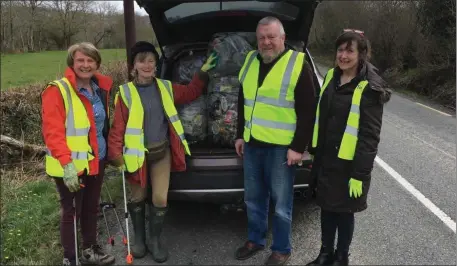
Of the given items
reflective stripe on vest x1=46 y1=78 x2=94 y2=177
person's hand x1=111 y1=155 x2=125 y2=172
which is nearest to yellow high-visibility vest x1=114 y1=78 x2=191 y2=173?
A: person's hand x1=111 y1=155 x2=125 y2=172

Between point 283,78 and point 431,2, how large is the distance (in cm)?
1004

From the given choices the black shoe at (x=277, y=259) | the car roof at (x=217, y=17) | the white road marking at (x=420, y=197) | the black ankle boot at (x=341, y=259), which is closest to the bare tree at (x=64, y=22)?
the car roof at (x=217, y=17)

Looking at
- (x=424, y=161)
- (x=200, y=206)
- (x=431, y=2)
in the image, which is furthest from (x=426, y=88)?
(x=200, y=206)

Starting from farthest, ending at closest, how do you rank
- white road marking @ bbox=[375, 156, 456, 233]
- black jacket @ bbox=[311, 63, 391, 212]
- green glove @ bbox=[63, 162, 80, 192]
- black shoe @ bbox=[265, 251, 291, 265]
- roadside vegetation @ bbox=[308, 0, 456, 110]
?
roadside vegetation @ bbox=[308, 0, 456, 110], white road marking @ bbox=[375, 156, 456, 233], black shoe @ bbox=[265, 251, 291, 265], green glove @ bbox=[63, 162, 80, 192], black jacket @ bbox=[311, 63, 391, 212]

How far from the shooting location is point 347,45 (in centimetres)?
313

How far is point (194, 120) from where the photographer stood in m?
4.28

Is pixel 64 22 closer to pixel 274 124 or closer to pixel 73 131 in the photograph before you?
pixel 73 131

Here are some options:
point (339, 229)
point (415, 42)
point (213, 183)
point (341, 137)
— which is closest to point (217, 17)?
point (213, 183)

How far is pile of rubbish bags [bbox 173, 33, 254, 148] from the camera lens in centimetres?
427

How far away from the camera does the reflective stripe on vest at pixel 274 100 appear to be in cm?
331

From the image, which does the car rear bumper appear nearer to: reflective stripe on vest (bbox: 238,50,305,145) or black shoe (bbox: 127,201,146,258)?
black shoe (bbox: 127,201,146,258)

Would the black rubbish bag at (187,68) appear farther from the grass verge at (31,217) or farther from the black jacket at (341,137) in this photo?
the black jacket at (341,137)

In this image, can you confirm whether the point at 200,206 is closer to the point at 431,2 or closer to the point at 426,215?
the point at 426,215

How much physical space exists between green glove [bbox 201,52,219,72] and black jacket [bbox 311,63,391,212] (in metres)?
1.35
